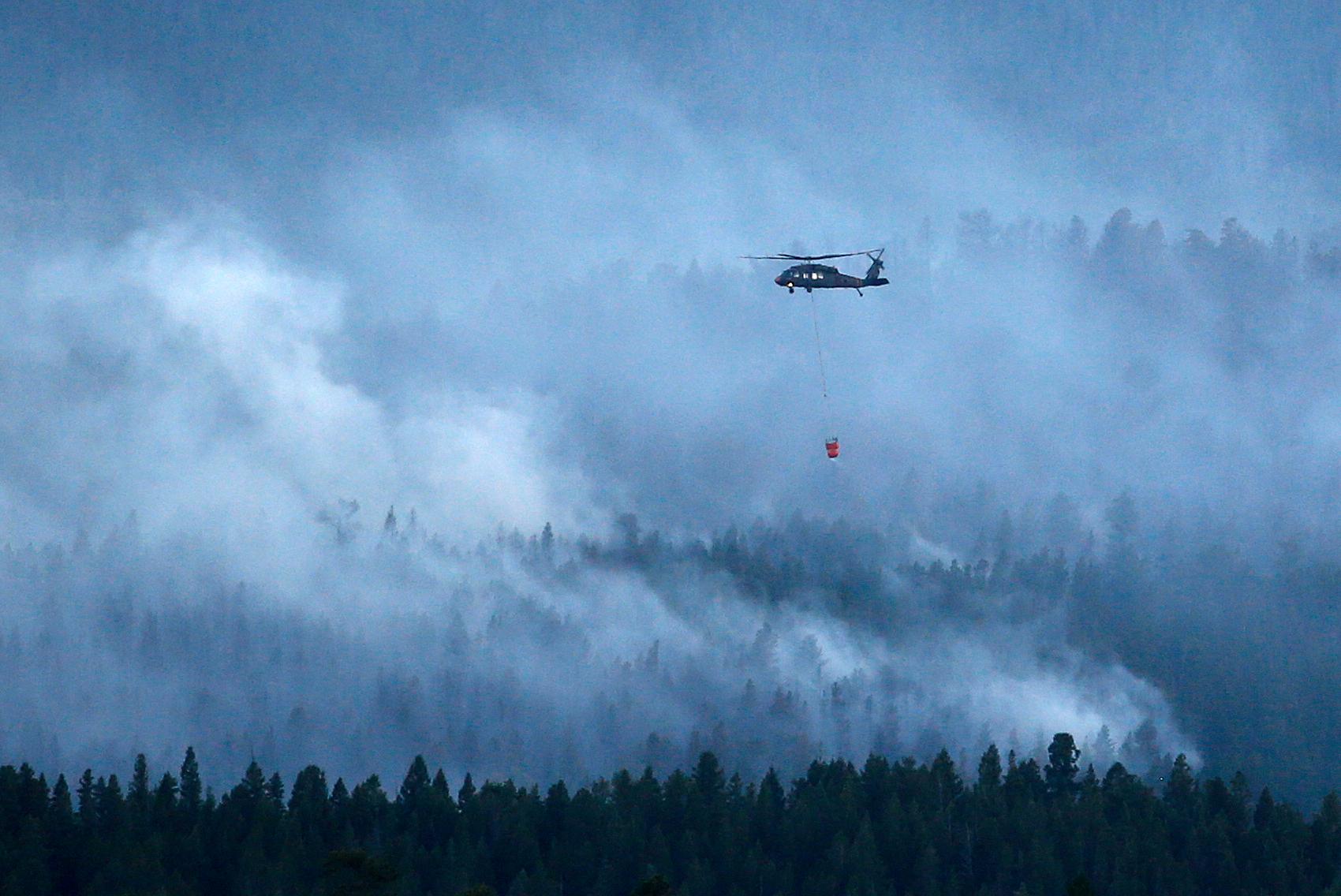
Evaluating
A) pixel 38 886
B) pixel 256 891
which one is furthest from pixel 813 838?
pixel 38 886

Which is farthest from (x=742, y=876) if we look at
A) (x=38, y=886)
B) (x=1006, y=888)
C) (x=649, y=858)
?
(x=38, y=886)

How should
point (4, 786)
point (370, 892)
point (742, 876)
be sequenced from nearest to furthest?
point (370, 892), point (742, 876), point (4, 786)

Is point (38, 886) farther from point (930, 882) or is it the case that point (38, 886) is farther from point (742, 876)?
point (930, 882)

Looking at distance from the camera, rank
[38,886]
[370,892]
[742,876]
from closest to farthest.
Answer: [370,892], [38,886], [742,876]

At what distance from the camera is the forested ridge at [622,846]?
6693 inches

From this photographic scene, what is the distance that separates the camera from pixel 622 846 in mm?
179125

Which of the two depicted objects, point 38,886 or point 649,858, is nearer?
point 38,886

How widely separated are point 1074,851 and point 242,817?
242ft

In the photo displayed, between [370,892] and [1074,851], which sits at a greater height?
[1074,851]

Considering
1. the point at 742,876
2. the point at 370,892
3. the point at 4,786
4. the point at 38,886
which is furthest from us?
the point at 4,786

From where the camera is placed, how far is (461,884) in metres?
167

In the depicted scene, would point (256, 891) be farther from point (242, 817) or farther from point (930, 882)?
point (930, 882)

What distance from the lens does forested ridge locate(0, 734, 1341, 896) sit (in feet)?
558

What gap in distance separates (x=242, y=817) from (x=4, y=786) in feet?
69.7
